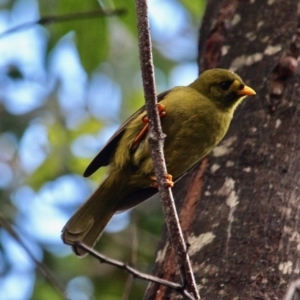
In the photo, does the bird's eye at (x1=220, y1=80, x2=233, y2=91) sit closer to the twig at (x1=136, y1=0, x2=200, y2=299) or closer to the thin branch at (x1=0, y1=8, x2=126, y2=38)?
the thin branch at (x1=0, y1=8, x2=126, y2=38)

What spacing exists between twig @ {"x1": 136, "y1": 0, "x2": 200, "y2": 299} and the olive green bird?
3.19ft

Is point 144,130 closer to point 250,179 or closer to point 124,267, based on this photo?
point 250,179

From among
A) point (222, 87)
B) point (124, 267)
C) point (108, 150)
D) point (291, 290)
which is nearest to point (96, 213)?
point (108, 150)

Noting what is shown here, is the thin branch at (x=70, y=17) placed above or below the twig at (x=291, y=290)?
above

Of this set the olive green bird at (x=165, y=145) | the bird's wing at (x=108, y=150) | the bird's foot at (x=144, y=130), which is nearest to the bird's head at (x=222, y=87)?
the olive green bird at (x=165, y=145)

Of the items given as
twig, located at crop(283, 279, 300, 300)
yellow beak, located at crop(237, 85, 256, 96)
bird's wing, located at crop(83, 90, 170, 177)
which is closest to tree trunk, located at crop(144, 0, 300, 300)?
yellow beak, located at crop(237, 85, 256, 96)

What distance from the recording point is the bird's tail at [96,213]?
3.83m

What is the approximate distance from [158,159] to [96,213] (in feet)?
4.23

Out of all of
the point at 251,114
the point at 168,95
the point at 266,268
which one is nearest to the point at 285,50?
the point at 251,114

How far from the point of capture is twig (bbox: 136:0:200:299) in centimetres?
Result: 244

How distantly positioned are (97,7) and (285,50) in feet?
3.34

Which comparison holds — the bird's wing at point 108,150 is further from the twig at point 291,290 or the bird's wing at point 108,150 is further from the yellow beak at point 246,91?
the twig at point 291,290

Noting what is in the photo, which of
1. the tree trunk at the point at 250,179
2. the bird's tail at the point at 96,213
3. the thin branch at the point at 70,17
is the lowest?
the bird's tail at the point at 96,213

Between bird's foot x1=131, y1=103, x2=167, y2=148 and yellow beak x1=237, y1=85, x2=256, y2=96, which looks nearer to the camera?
yellow beak x1=237, y1=85, x2=256, y2=96
